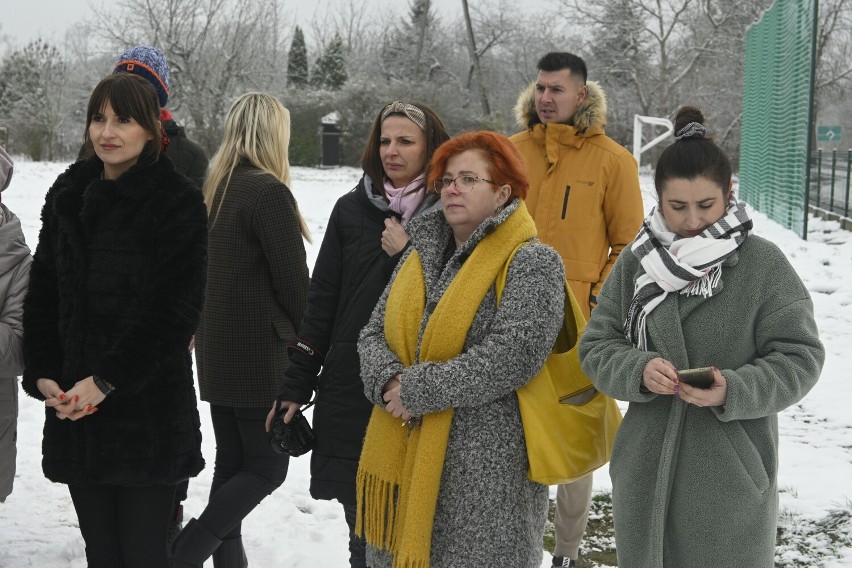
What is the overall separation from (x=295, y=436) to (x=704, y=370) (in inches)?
56.2

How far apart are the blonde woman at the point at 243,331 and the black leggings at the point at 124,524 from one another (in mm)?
603

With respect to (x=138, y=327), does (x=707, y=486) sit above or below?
below

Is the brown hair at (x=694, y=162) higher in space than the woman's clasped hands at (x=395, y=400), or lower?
higher

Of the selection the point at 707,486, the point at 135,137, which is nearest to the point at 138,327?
the point at 135,137

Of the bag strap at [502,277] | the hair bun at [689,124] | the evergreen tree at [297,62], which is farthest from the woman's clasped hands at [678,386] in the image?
the evergreen tree at [297,62]

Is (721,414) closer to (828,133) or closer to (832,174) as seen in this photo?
(832,174)

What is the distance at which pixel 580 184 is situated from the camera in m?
4.21

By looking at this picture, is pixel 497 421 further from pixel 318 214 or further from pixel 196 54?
pixel 196 54

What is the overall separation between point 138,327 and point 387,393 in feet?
2.64

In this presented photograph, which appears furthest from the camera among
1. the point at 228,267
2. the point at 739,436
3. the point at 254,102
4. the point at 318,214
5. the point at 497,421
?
the point at 318,214

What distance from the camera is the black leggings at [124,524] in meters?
3.01

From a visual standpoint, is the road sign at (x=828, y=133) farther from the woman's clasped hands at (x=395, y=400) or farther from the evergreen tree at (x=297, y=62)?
the woman's clasped hands at (x=395, y=400)

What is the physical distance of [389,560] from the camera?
2.83 metres

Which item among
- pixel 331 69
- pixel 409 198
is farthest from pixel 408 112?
pixel 331 69
